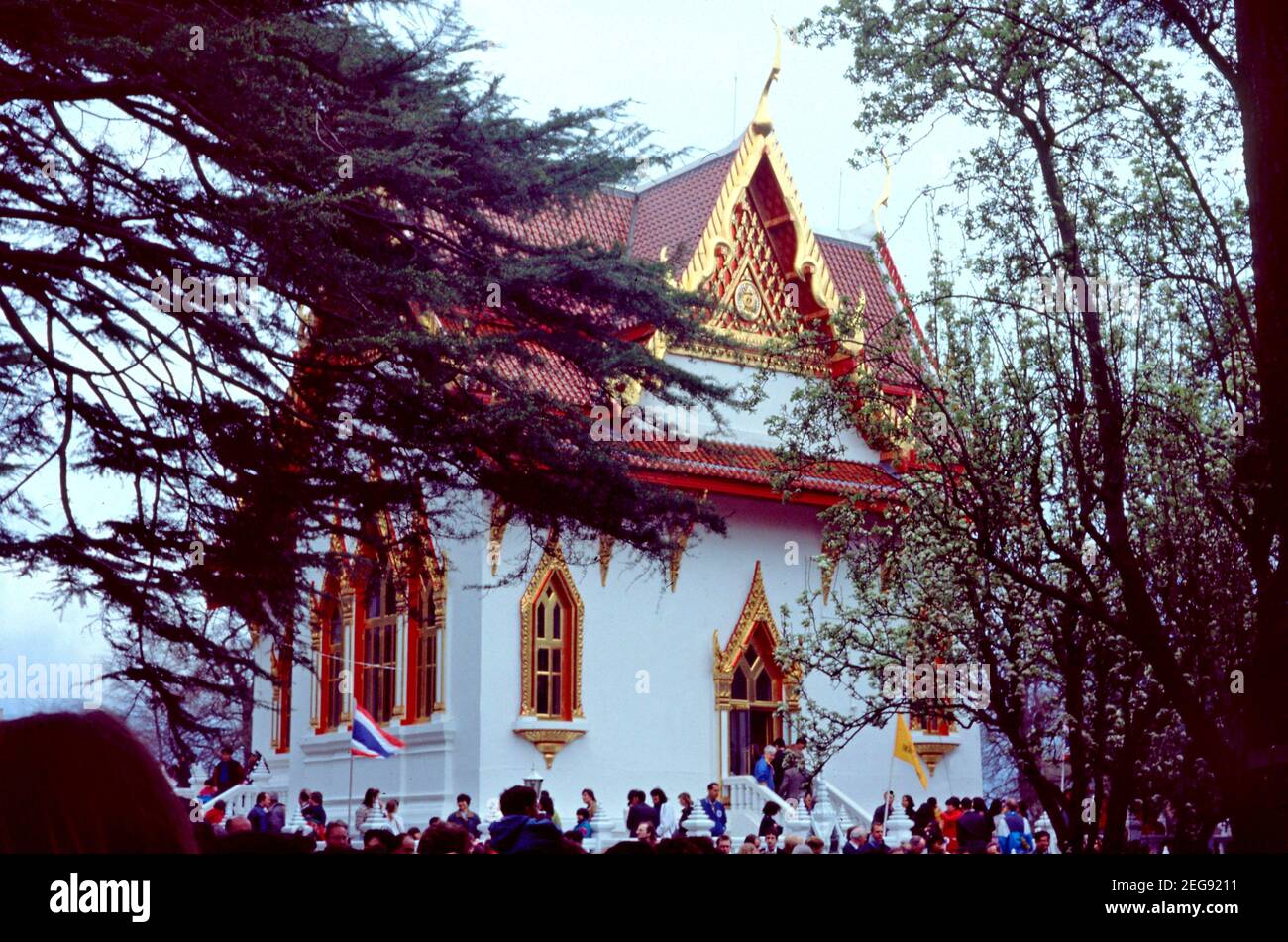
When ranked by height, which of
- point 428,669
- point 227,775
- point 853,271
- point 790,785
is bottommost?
point 790,785

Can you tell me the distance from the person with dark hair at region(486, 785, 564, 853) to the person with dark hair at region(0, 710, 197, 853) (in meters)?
3.39

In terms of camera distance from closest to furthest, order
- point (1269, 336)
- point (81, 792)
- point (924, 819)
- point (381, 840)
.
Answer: point (81, 792) → point (1269, 336) → point (381, 840) → point (924, 819)

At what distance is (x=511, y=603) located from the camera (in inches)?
1061

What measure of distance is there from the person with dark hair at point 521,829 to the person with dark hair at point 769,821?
15.0m

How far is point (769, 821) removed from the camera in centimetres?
2414

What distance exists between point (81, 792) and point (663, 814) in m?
24.6

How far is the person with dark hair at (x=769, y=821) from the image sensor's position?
23.6 m

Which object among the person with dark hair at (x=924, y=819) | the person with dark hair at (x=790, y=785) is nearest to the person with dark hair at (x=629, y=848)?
the person with dark hair at (x=924, y=819)

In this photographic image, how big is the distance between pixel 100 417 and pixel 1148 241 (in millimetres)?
8338

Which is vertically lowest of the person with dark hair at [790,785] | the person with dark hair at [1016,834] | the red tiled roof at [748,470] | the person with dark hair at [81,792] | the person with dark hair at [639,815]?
the person with dark hair at [1016,834]

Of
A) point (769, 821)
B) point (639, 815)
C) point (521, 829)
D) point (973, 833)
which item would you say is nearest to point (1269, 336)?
point (521, 829)

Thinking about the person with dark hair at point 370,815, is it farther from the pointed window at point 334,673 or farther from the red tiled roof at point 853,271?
the red tiled roof at point 853,271

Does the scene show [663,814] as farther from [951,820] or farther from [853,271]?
[853,271]

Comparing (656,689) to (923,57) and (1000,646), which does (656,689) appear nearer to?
(1000,646)
